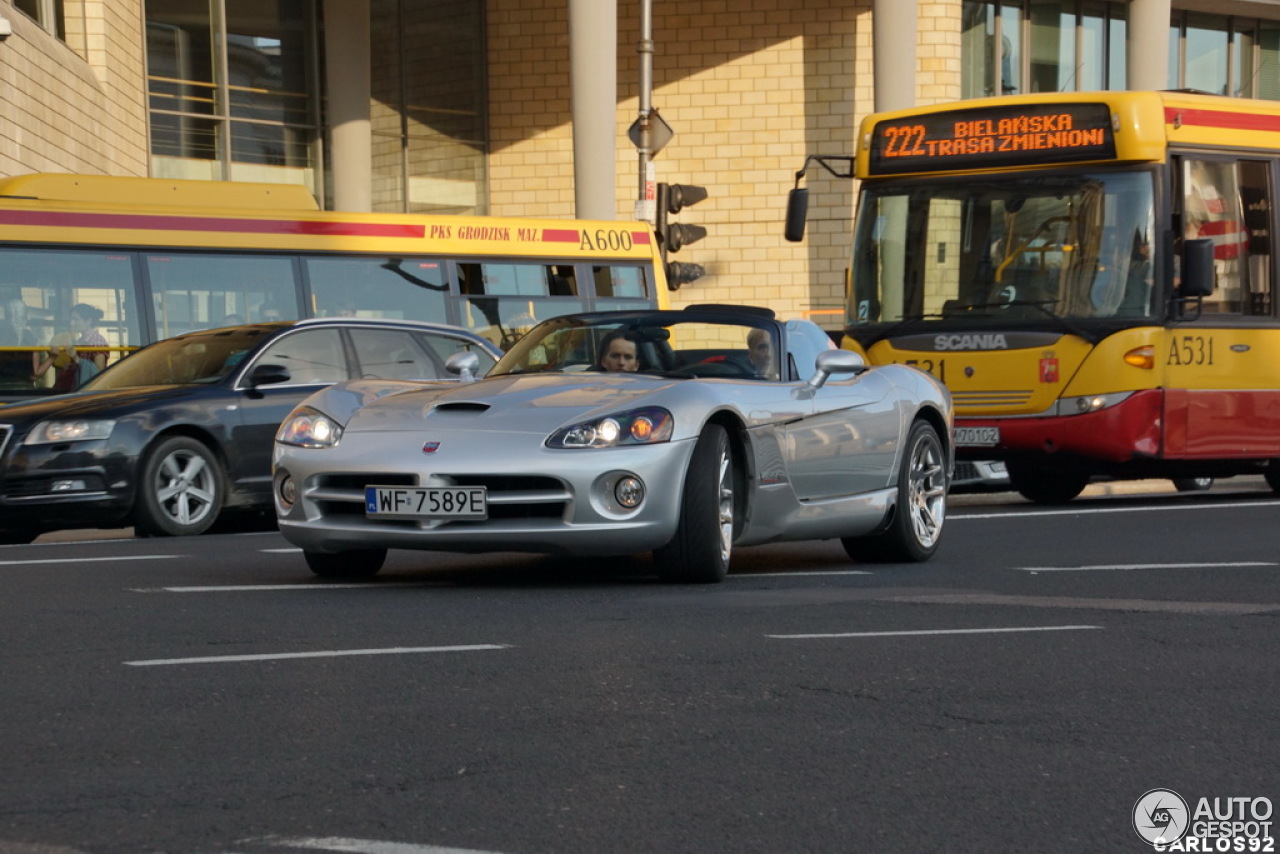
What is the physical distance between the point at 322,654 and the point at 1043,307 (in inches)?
400

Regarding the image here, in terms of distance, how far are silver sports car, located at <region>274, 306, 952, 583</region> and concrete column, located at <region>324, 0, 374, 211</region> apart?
27.0m

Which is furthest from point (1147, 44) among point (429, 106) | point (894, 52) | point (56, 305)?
point (56, 305)

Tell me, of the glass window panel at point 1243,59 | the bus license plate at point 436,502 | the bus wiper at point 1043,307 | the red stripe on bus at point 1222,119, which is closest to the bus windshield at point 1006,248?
the bus wiper at point 1043,307

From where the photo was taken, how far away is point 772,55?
40.7 meters

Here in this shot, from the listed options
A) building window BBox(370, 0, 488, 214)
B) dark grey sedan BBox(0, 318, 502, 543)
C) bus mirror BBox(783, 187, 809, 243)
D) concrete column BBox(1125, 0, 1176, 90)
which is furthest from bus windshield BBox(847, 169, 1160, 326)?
concrete column BBox(1125, 0, 1176, 90)

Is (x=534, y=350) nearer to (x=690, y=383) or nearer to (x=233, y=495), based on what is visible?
(x=690, y=383)

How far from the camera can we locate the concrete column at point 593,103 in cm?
3173

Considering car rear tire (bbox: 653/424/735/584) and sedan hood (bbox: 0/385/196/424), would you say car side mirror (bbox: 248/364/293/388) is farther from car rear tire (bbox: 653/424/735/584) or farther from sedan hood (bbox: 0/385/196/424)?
car rear tire (bbox: 653/424/735/584)

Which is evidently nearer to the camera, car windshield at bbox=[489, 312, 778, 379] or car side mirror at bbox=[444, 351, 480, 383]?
car windshield at bbox=[489, 312, 778, 379]

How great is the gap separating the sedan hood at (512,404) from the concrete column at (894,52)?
2821 centimetres

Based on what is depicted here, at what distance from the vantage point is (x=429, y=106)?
39281 mm

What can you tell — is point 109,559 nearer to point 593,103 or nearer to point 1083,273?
point 1083,273

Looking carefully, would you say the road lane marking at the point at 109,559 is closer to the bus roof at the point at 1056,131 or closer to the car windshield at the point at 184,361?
the car windshield at the point at 184,361

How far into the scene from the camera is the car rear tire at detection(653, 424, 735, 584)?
8.78 meters
